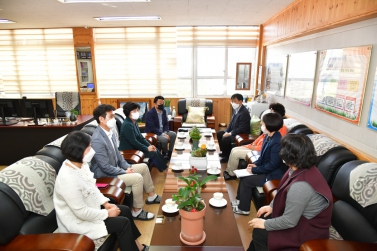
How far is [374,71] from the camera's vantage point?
7.34ft

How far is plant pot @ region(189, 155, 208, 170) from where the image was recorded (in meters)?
2.68

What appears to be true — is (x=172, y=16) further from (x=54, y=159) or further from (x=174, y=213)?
(x=174, y=213)

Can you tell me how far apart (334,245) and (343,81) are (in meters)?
1.84

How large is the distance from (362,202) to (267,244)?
760 millimetres

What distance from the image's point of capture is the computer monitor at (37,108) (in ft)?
13.7

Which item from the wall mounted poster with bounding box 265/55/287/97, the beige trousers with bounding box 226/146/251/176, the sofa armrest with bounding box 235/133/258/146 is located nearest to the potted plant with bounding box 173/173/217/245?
the beige trousers with bounding box 226/146/251/176

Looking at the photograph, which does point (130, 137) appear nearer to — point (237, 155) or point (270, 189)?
point (237, 155)

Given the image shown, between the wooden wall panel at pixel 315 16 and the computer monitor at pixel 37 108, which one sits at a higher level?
the wooden wall panel at pixel 315 16

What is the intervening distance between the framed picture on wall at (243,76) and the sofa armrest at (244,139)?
8.26 feet

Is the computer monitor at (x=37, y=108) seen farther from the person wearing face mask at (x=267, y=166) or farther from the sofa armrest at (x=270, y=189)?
the sofa armrest at (x=270, y=189)

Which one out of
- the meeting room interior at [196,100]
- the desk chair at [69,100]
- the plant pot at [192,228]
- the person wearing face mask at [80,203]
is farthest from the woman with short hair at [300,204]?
the desk chair at [69,100]

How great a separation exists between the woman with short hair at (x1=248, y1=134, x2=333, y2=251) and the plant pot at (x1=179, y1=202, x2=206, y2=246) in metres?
0.48

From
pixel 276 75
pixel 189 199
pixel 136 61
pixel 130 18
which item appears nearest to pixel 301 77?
pixel 276 75

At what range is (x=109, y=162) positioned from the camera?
2738 mm
